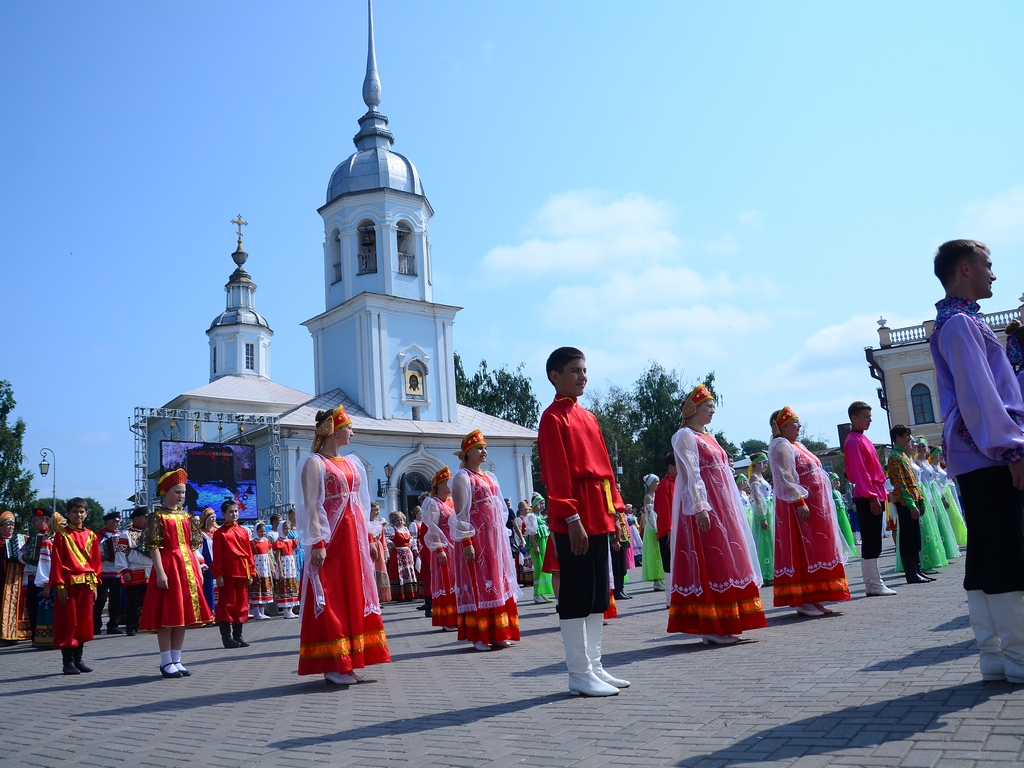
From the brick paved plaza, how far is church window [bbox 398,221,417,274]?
108 ft

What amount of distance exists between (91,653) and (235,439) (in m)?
26.0

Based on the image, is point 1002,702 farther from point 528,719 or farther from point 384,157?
point 384,157

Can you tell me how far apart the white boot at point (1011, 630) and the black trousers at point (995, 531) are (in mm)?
59

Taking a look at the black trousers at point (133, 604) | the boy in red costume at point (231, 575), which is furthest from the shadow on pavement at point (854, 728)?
the black trousers at point (133, 604)

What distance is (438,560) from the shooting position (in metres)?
11.3

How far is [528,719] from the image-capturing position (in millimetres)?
4641

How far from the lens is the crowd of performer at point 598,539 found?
170 inches

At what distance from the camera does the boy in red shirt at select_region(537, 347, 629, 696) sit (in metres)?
5.32

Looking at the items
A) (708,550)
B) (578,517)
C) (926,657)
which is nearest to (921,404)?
(708,550)

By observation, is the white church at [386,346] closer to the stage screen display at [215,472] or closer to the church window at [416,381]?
the church window at [416,381]

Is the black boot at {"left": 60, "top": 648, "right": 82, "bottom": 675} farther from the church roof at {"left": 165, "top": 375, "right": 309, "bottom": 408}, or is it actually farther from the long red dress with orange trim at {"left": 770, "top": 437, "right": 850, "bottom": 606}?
the church roof at {"left": 165, "top": 375, "right": 309, "bottom": 408}

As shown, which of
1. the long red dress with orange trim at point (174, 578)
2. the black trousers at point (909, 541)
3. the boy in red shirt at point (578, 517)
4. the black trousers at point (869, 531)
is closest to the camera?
the boy in red shirt at point (578, 517)

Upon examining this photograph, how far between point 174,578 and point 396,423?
99.9 ft

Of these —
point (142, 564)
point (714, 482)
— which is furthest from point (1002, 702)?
point (142, 564)
